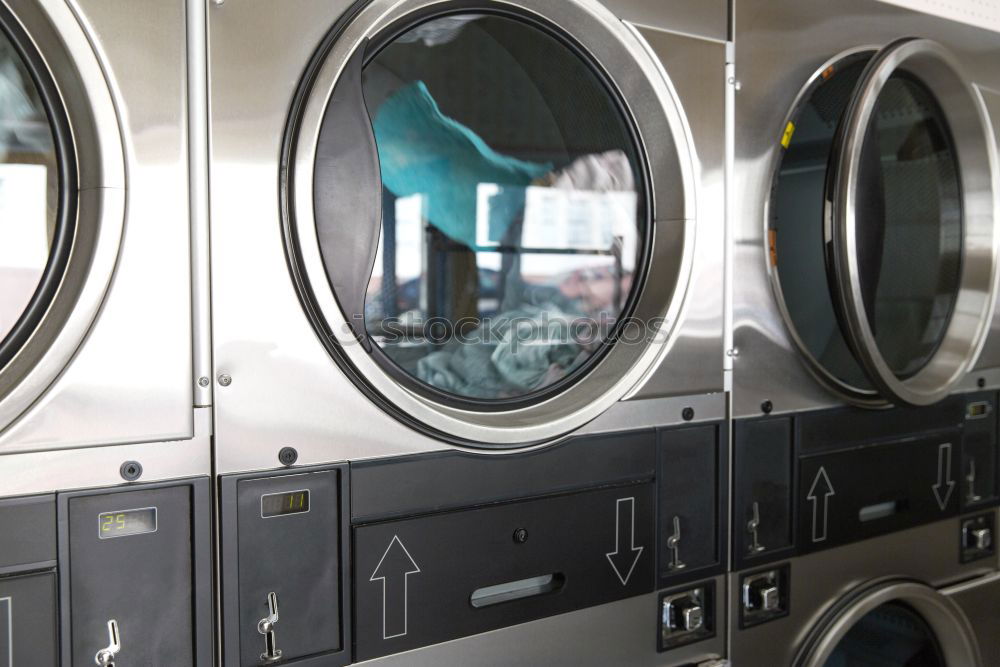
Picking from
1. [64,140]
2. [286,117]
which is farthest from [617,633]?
[64,140]

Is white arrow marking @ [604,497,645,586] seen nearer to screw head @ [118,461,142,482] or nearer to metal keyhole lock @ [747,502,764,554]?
metal keyhole lock @ [747,502,764,554]

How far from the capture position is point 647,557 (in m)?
1.59

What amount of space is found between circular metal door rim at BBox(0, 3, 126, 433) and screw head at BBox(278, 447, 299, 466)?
1.04ft

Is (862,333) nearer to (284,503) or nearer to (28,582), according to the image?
(284,503)

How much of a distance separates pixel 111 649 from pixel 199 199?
2.07 feet

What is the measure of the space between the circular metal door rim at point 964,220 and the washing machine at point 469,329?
0.24 metres

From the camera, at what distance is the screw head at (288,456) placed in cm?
121

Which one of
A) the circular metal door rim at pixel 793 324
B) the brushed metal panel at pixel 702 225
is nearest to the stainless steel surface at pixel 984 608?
the circular metal door rim at pixel 793 324

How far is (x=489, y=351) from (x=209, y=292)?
21.6 inches

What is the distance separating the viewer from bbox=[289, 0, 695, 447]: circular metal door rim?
3.94 ft

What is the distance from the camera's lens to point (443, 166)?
146 cm

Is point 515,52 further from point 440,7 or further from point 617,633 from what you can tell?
point 617,633

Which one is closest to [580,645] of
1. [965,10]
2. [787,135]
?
[787,135]

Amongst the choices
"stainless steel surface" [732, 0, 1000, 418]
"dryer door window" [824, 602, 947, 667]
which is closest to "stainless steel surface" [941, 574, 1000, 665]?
"dryer door window" [824, 602, 947, 667]
